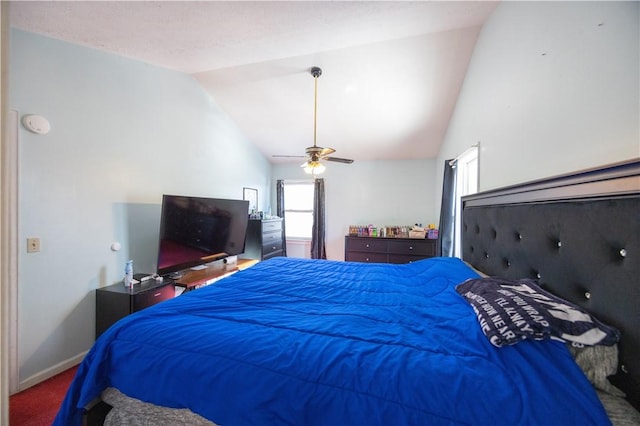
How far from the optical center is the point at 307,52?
2.39 meters

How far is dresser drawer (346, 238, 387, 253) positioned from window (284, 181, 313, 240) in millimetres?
1125

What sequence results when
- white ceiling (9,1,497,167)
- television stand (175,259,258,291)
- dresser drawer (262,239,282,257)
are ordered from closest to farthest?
white ceiling (9,1,497,167) → television stand (175,259,258,291) → dresser drawer (262,239,282,257)

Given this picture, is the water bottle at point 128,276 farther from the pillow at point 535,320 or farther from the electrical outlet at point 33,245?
the pillow at point 535,320

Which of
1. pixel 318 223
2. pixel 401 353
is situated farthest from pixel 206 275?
pixel 401 353

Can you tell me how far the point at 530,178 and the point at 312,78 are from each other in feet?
7.90

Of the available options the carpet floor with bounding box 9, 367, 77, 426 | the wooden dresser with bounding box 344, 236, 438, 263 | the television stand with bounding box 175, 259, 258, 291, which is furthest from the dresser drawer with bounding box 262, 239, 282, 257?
the carpet floor with bounding box 9, 367, 77, 426

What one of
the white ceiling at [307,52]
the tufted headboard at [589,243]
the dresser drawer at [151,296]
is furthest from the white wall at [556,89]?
the dresser drawer at [151,296]

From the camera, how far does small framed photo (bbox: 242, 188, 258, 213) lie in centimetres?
420

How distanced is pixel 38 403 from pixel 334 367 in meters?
2.25

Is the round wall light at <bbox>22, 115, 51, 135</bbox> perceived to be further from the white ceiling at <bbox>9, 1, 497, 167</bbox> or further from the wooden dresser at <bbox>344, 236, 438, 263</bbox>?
the wooden dresser at <bbox>344, 236, 438, 263</bbox>

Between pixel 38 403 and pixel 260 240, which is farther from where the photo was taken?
pixel 260 240

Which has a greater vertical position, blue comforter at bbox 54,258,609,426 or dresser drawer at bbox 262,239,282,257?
blue comforter at bbox 54,258,609,426

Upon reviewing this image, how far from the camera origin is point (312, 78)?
286 cm

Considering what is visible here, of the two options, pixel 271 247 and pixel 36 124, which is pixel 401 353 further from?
pixel 271 247
